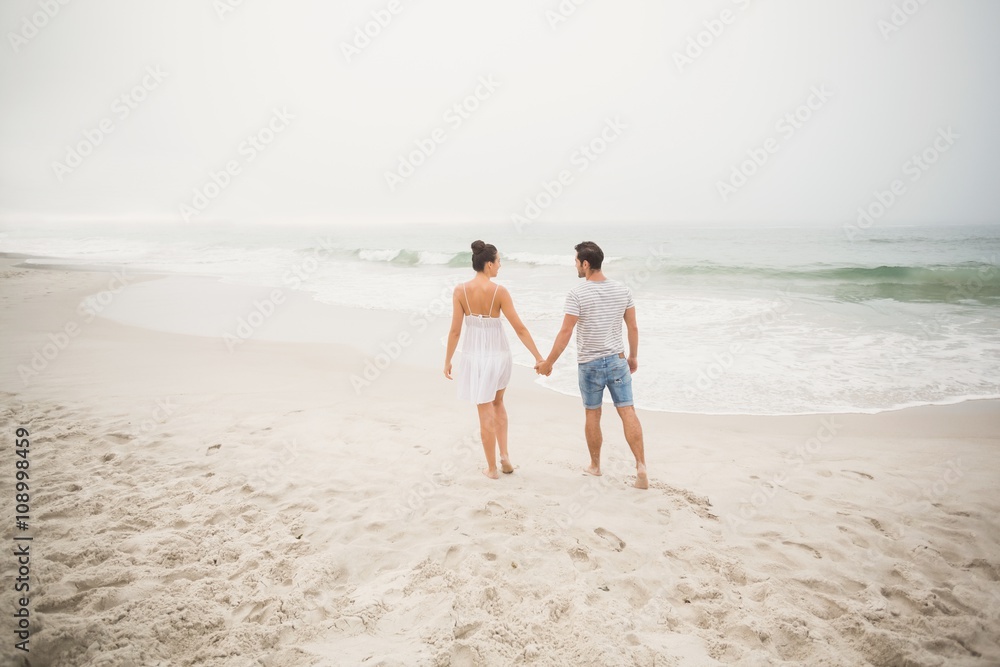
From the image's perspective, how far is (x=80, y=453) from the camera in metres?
4.82

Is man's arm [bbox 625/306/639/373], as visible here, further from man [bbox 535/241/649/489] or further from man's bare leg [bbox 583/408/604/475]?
man's bare leg [bbox 583/408/604/475]

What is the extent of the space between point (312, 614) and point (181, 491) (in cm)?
A: 219

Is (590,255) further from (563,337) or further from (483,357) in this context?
(483,357)

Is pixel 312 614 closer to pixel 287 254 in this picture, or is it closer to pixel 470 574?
pixel 470 574

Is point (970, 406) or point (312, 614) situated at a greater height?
point (970, 406)

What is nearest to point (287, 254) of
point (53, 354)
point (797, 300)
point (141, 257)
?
point (141, 257)

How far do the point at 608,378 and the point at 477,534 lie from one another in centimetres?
184

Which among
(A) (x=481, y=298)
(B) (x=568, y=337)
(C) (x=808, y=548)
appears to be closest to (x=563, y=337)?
(B) (x=568, y=337)

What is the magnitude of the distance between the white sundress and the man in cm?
41

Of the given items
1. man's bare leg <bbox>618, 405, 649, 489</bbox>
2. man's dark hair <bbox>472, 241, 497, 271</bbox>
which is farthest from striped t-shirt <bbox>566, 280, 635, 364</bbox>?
man's dark hair <bbox>472, 241, 497, 271</bbox>

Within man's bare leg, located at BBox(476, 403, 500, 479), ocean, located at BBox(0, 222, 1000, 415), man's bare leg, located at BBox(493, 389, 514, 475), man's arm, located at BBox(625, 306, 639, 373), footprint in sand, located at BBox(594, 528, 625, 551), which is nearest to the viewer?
footprint in sand, located at BBox(594, 528, 625, 551)

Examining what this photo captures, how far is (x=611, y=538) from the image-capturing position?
3.72 metres

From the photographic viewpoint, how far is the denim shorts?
174 inches

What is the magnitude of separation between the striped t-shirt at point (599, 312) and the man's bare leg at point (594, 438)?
24.1 inches
